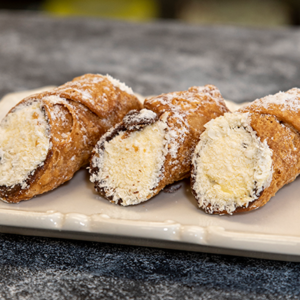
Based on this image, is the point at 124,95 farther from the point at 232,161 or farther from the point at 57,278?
the point at 57,278

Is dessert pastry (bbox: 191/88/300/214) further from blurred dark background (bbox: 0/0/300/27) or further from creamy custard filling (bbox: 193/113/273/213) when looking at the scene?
blurred dark background (bbox: 0/0/300/27)

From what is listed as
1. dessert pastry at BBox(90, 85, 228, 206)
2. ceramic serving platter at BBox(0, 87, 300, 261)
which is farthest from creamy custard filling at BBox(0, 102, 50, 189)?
dessert pastry at BBox(90, 85, 228, 206)

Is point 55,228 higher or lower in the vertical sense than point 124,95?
lower

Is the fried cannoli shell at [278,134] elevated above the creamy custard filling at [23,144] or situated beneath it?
elevated above

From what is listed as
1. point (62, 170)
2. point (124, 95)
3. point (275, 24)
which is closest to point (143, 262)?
point (62, 170)

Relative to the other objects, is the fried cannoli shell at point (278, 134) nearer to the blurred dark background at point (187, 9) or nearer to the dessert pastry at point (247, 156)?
the dessert pastry at point (247, 156)

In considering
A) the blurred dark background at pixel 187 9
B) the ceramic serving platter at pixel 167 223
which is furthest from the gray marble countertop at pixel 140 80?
the blurred dark background at pixel 187 9
